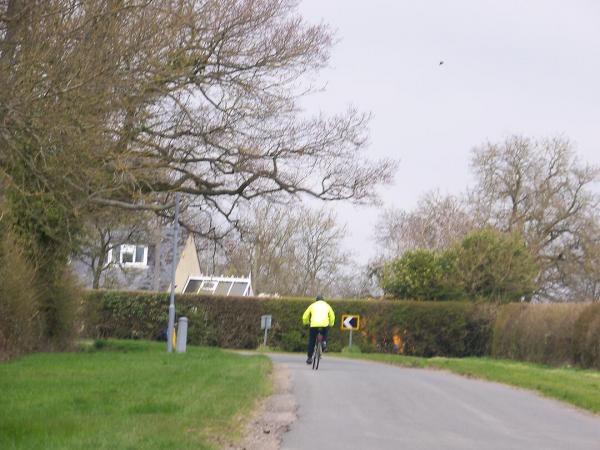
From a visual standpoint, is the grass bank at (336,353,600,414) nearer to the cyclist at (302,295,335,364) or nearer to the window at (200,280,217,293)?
the cyclist at (302,295,335,364)

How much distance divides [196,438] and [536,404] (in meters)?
8.29

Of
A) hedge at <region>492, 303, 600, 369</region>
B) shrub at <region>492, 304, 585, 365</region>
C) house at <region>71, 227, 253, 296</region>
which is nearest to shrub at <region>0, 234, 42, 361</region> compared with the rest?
hedge at <region>492, 303, 600, 369</region>

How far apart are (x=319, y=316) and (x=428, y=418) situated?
39.0ft

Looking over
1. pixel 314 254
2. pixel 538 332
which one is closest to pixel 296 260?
pixel 314 254

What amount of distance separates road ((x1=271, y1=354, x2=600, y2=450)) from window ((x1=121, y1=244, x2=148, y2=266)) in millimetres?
50665

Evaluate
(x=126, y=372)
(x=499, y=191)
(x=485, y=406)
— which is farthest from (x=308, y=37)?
(x=499, y=191)

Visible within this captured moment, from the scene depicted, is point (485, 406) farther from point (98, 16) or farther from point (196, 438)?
point (98, 16)

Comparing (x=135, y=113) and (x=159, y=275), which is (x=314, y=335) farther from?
(x=159, y=275)

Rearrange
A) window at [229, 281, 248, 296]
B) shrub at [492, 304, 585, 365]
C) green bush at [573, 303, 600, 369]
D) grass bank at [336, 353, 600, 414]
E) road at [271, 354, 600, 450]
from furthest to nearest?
window at [229, 281, 248, 296] → shrub at [492, 304, 585, 365] → green bush at [573, 303, 600, 369] → grass bank at [336, 353, 600, 414] → road at [271, 354, 600, 450]

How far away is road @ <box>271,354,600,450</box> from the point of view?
12.1 meters

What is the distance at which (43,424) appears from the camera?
11.2 metres

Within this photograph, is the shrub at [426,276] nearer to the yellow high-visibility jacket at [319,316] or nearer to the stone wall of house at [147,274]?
the stone wall of house at [147,274]

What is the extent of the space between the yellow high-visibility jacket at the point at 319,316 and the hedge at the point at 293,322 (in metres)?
20.1

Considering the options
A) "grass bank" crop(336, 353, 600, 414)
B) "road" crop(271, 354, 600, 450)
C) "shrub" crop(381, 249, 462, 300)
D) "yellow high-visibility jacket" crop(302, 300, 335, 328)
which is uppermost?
"shrub" crop(381, 249, 462, 300)
